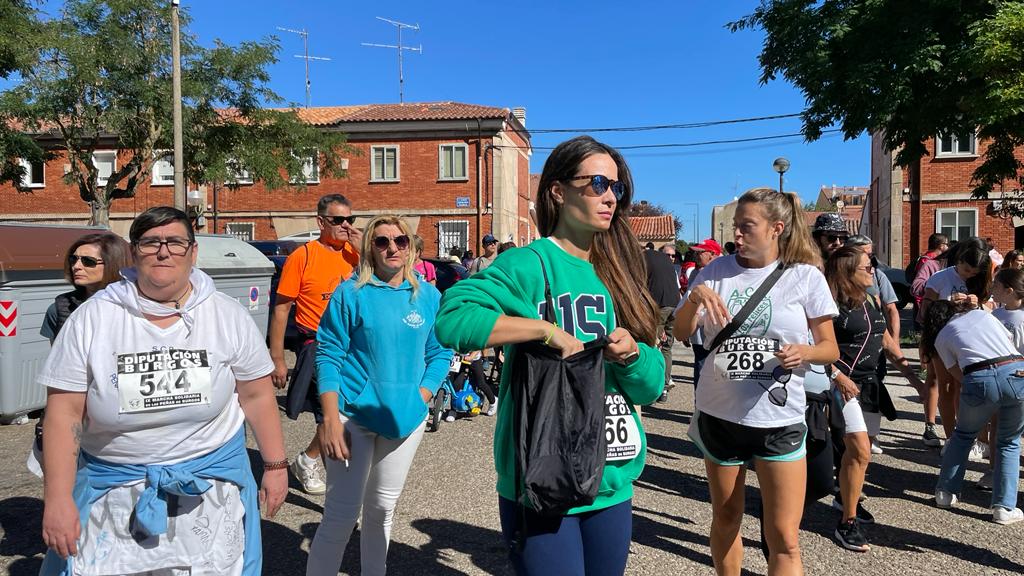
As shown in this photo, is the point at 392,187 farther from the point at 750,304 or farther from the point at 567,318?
the point at 567,318

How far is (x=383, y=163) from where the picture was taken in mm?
35531

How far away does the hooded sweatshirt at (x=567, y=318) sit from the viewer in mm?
2158

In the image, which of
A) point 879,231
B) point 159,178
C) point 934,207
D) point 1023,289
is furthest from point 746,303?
point 159,178

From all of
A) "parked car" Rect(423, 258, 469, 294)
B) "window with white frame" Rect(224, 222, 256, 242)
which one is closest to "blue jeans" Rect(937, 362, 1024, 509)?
"parked car" Rect(423, 258, 469, 294)

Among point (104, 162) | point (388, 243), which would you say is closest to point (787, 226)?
point (388, 243)

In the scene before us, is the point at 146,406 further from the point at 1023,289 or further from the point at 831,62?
the point at 831,62

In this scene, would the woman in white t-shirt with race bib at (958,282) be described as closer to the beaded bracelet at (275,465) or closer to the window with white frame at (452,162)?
the beaded bracelet at (275,465)

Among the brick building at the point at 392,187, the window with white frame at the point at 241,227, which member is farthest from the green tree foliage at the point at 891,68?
the window with white frame at the point at 241,227

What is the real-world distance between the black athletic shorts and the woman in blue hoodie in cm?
129

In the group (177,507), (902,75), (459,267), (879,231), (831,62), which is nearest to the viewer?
(177,507)

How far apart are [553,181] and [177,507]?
5.22ft

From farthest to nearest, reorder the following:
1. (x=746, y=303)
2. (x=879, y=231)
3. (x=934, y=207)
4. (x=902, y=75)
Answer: (x=879, y=231) → (x=934, y=207) → (x=902, y=75) → (x=746, y=303)

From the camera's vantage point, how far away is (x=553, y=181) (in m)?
2.37

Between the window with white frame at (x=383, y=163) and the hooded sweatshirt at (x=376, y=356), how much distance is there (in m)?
32.6
